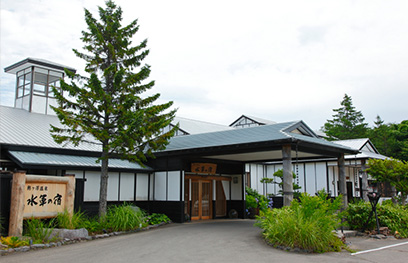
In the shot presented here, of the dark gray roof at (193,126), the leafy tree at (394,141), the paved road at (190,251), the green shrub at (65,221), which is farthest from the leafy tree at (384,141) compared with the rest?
the green shrub at (65,221)

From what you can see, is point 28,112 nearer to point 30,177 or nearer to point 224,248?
point 30,177

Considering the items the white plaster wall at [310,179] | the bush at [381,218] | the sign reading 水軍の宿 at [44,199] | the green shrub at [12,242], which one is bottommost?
the green shrub at [12,242]

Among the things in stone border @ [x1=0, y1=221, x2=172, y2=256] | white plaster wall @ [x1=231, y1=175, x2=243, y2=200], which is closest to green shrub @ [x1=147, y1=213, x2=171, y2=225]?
stone border @ [x1=0, y1=221, x2=172, y2=256]

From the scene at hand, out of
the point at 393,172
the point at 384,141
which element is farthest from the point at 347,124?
the point at 393,172

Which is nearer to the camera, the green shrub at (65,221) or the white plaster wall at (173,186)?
the green shrub at (65,221)

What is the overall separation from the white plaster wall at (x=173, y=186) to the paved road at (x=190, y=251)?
4.24 meters

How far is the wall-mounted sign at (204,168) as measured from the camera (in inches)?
685

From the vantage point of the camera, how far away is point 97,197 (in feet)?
48.9

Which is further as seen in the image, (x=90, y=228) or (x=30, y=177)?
(x=90, y=228)

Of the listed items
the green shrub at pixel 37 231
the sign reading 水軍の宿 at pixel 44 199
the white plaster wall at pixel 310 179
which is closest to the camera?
the green shrub at pixel 37 231

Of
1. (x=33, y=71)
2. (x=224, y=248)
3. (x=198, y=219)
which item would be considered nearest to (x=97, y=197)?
(x=198, y=219)

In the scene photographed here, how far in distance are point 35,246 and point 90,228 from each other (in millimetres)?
2470

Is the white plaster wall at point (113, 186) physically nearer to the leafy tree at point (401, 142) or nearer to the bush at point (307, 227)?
the bush at point (307, 227)

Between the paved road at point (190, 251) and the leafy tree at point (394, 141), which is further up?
the leafy tree at point (394, 141)
